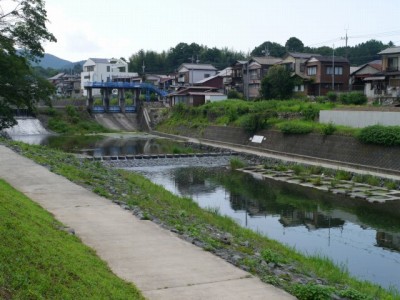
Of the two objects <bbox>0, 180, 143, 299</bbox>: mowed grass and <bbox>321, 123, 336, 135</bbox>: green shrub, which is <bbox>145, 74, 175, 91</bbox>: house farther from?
<bbox>0, 180, 143, 299</bbox>: mowed grass

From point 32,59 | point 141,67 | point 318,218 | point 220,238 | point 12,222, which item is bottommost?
point 318,218

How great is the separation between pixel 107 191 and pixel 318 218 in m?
7.34

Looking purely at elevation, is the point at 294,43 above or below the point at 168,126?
above

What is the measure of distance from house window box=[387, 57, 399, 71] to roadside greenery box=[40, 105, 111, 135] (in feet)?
99.9

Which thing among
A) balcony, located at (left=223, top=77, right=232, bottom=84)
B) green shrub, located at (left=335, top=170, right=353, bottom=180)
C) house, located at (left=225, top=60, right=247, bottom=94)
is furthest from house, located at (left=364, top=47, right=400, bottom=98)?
balcony, located at (left=223, top=77, right=232, bottom=84)

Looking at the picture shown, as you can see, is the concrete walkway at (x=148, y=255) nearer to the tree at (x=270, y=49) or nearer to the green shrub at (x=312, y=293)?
the green shrub at (x=312, y=293)

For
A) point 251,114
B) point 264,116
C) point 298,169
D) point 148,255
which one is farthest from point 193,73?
point 148,255

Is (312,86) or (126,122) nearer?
(312,86)

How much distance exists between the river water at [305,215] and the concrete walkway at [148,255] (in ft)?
13.5

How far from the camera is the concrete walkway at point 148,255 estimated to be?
20.6 ft

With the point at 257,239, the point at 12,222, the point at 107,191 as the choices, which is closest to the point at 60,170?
the point at 107,191

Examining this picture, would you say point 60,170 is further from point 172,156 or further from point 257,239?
point 172,156

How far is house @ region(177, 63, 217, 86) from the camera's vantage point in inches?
2594

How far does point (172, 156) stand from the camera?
101ft
